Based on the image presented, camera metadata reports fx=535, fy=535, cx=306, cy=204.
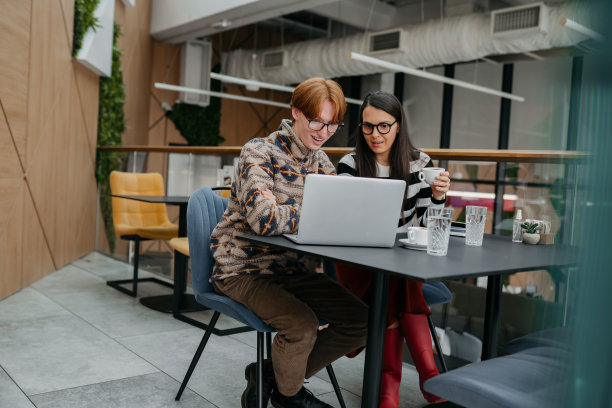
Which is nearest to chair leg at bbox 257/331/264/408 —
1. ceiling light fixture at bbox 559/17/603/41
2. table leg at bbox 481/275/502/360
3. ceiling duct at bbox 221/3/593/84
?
table leg at bbox 481/275/502/360

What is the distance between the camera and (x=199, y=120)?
10.9 meters

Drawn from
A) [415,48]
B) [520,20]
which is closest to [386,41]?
[415,48]

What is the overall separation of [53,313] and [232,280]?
6.74 ft

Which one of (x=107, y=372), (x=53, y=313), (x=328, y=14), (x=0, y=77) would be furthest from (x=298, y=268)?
(x=328, y=14)

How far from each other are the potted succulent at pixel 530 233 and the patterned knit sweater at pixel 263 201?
809mm

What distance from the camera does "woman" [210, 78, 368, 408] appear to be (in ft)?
5.56

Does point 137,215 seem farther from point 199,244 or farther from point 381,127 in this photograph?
point 381,127

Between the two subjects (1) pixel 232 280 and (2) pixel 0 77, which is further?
(2) pixel 0 77

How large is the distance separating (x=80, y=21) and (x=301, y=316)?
423 cm

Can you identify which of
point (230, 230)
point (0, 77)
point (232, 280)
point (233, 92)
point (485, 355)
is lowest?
point (485, 355)

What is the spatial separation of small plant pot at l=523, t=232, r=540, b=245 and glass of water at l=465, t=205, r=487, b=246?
9.2 inches

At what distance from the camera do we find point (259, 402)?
5.71 feet

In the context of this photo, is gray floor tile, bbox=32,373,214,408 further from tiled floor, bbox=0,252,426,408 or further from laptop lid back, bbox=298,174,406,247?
laptop lid back, bbox=298,174,406,247

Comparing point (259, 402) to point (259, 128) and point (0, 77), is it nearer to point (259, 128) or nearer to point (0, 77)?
point (0, 77)
